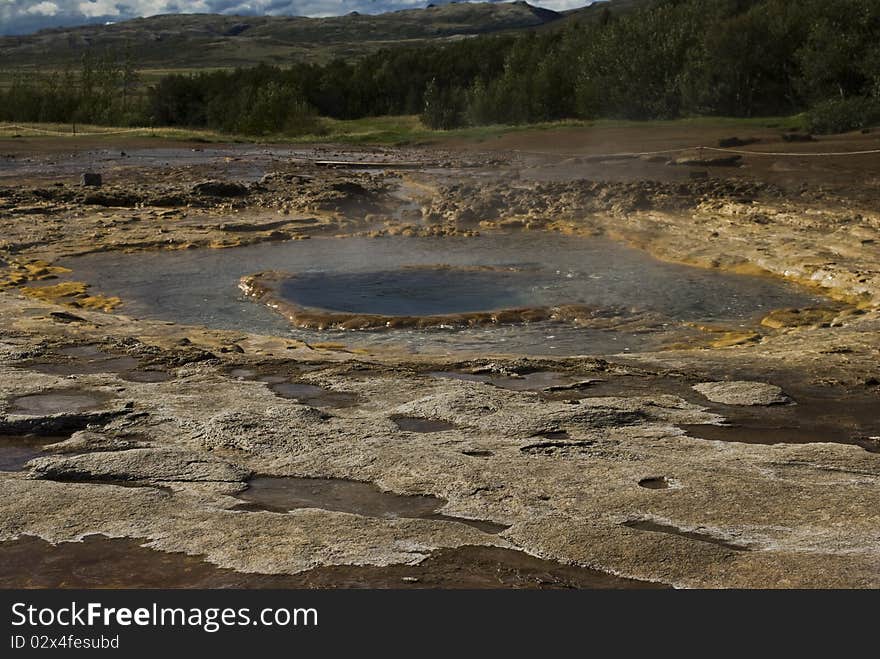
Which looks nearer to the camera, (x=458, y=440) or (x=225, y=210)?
(x=458, y=440)

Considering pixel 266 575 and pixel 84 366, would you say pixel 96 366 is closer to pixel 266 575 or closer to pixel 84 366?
pixel 84 366

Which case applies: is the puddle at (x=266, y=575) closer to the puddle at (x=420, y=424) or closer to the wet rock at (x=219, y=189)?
the puddle at (x=420, y=424)

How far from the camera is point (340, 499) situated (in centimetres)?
477

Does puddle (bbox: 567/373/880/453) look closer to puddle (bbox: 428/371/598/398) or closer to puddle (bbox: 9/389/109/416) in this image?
puddle (bbox: 428/371/598/398)

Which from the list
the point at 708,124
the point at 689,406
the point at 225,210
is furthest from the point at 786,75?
the point at 689,406

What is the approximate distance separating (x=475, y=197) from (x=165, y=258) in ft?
19.9

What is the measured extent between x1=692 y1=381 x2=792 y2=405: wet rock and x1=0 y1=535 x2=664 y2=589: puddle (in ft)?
8.62

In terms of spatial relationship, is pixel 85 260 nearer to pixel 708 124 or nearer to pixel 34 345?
pixel 34 345

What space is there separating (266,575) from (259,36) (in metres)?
180

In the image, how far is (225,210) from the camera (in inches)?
674

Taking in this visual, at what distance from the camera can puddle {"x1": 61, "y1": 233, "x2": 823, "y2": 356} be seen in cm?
900

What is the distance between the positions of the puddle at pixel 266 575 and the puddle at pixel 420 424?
5.21 feet

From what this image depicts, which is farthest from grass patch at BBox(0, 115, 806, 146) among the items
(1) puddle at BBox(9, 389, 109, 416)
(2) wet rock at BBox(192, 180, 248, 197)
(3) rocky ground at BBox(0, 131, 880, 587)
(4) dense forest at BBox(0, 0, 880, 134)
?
(1) puddle at BBox(9, 389, 109, 416)

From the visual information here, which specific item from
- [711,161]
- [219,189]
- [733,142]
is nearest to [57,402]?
[219,189]
